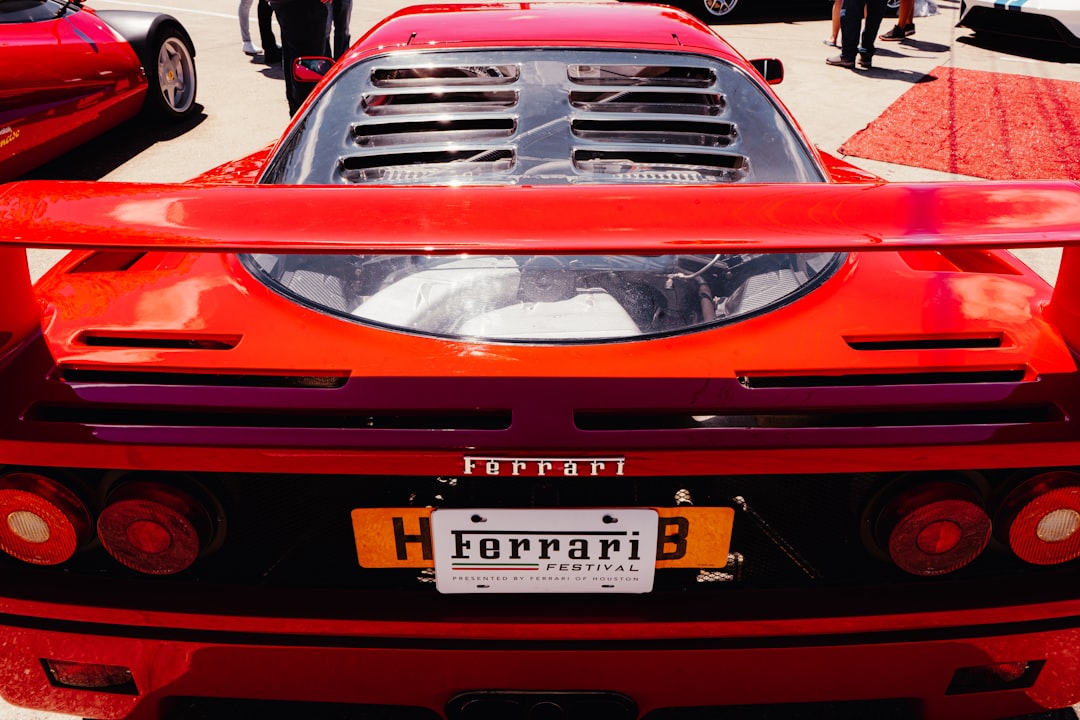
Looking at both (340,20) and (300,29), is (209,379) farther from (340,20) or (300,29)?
(340,20)

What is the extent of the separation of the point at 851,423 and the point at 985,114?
614 centimetres

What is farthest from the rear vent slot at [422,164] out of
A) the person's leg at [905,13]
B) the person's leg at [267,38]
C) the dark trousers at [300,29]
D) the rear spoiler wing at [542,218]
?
the person's leg at [905,13]

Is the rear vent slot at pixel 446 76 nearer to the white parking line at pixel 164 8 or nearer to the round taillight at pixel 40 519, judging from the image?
the round taillight at pixel 40 519

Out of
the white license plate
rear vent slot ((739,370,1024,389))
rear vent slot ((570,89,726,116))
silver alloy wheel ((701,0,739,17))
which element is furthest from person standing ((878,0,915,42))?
the white license plate

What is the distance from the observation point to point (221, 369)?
1203 millimetres

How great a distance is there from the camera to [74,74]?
4.65 meters

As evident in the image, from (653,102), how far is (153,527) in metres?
1.60

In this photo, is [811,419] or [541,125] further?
[541,125]

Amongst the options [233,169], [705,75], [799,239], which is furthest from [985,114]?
[799,239]

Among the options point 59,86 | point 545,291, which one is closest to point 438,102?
point 545,291

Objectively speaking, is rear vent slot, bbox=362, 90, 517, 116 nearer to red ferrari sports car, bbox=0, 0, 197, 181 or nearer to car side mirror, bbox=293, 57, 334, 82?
car side mirror, bbox=293, 57, 334, 82

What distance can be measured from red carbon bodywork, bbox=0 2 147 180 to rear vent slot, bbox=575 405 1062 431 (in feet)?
13.9

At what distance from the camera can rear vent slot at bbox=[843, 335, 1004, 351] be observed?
126 cm

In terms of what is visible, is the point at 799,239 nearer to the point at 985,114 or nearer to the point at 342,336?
the point at 342,336
